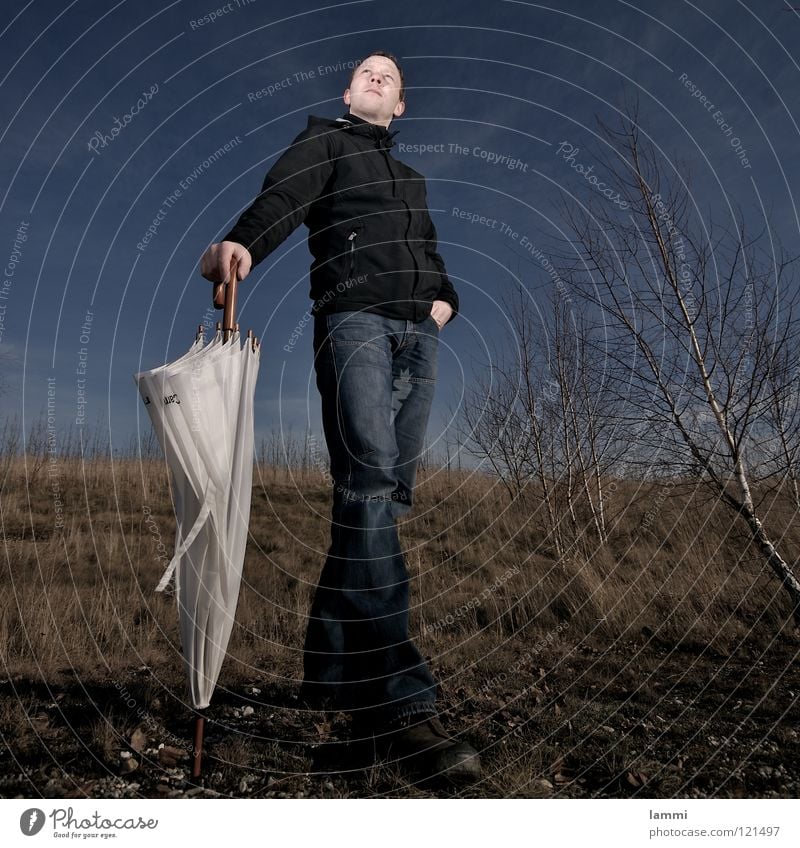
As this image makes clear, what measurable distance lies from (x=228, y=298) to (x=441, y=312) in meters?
1.30

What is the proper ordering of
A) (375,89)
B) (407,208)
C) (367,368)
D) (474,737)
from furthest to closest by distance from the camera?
(375,89) → (407,208) → (474,737) → (367,368)

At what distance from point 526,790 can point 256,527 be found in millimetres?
6665

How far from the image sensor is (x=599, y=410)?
6.92 metres

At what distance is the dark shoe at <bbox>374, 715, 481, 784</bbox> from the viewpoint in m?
2.24

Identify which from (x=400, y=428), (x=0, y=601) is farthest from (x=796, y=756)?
(x=0, y=601)

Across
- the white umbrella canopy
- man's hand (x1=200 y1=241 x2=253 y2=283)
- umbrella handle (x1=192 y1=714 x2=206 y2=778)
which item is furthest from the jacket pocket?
umbrella handle (x1=192 y1=714 x2=206 y2=778)

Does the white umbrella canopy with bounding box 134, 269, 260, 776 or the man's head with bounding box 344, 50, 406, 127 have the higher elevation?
the man's head with bounding box 344, 50, 406, 127

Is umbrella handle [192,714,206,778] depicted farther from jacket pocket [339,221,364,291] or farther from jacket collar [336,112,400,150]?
jacket collar [336,112,400,150]

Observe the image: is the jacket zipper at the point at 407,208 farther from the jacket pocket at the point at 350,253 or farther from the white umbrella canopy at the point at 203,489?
the white umbrella canopy at the point at 203,489

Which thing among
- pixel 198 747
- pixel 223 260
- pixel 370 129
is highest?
pixel 370 129

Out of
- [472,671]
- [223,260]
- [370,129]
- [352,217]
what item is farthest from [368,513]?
[370,129]

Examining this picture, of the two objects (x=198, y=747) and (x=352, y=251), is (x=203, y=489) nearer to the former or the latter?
(x=198, y=747)

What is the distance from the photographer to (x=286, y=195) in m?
2.70
